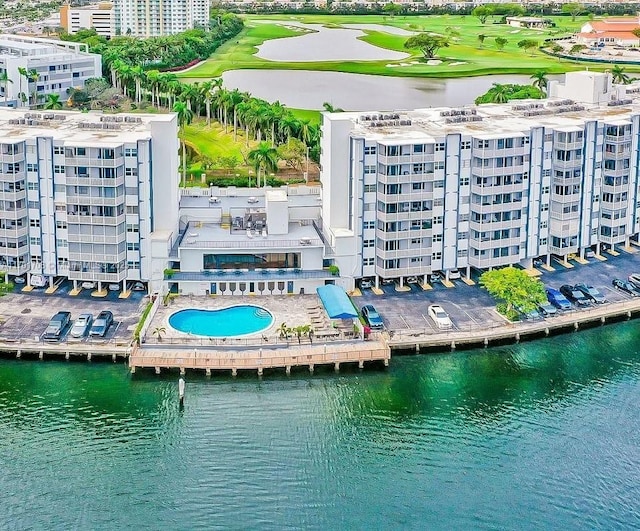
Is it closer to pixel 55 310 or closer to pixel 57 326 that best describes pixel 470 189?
pixel 55 310

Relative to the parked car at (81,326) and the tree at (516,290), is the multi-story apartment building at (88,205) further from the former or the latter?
the tree at (516,290)

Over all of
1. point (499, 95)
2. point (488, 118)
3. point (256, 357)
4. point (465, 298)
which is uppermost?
point (499, 95)

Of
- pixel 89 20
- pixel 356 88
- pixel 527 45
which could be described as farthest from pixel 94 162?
pixel 89 20

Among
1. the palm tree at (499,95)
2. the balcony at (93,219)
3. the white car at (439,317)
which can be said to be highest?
the palm tree at (499,95)

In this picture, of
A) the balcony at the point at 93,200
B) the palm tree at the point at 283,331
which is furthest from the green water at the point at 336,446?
the balcony at the point at 93,200

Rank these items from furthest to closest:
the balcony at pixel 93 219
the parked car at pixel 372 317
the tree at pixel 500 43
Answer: the tree at pixel 500 43 < the balcony at pixel 93 219 < the parked car at pixel 372 317

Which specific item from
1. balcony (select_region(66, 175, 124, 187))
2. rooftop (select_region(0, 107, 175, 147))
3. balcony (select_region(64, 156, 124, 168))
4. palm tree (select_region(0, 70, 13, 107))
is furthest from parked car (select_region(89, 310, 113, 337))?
palm tree (select_region(0, 70, 13, 107))

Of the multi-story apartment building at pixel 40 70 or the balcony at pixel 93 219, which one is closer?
the balcony at pixel 93 219
